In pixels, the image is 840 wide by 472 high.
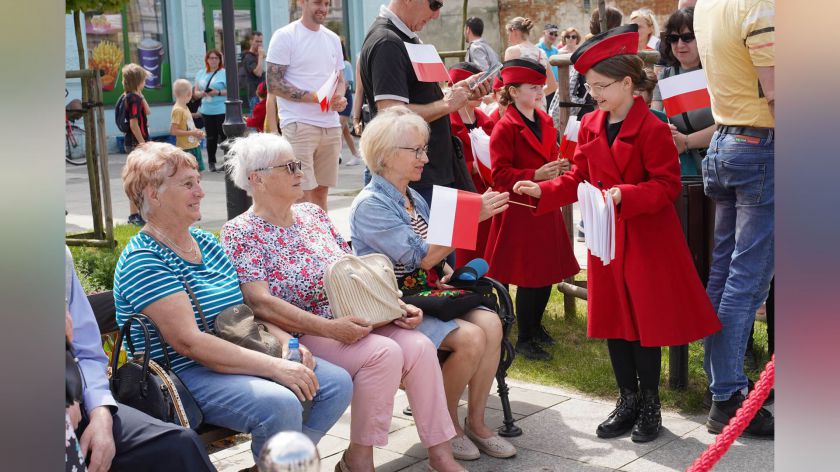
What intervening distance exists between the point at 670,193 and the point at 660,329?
56cm

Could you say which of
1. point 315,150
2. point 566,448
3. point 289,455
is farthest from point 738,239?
point 315,150

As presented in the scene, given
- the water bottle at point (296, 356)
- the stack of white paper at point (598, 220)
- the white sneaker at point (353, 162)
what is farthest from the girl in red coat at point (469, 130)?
the white sneaker at point (353, 162)

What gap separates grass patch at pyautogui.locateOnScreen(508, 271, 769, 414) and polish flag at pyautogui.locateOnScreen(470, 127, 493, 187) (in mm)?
941

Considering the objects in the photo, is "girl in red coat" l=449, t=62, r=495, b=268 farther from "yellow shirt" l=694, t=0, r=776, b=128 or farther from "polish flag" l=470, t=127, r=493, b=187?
"yellow shirt" l=694, t=0, r=776, b=128

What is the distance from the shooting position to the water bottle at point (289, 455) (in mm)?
1291

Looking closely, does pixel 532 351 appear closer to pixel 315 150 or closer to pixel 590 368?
pixel 590 368

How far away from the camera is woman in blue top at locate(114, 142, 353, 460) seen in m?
3.26

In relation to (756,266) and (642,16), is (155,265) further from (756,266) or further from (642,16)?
(642,16)

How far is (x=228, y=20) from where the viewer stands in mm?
7141

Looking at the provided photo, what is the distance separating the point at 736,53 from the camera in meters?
4.12

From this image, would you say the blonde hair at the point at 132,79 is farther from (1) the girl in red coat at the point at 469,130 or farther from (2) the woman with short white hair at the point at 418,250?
(2) the woman with short white hair at the point at 418,250

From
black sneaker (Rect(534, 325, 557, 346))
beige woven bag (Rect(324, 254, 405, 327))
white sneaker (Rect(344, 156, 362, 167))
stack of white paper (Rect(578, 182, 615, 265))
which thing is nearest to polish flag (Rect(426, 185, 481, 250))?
beige woven bag (Rect(324, 254, 405, 327))

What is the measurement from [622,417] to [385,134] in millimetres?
1590
